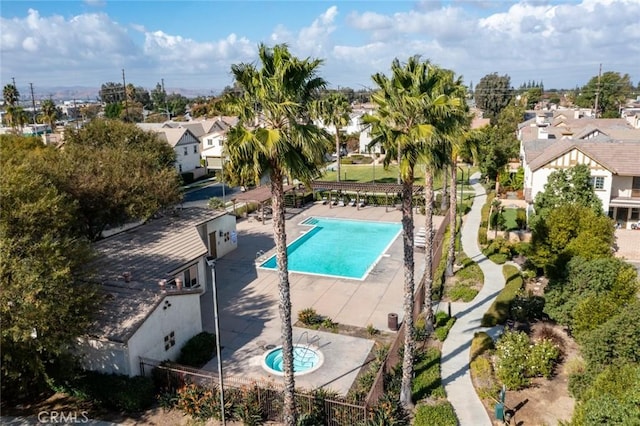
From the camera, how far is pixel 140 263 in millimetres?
23125

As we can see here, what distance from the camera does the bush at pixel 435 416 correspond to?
48.8ft

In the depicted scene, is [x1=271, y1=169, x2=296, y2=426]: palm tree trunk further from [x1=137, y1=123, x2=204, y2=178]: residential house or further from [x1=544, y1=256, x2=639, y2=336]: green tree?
[x1=137, y1=123, x2=204, y2=178]: residential house

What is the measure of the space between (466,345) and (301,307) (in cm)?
855

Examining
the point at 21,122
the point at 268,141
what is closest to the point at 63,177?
the point at 268,141

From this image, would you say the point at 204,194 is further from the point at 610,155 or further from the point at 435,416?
the point at 435,416

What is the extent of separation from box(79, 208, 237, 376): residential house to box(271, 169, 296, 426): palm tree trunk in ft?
21.4

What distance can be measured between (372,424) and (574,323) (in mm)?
9359

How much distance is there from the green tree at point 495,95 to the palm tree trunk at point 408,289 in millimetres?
93185

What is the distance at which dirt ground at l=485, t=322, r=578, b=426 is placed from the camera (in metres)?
15.2

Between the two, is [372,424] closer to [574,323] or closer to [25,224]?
[574,323]

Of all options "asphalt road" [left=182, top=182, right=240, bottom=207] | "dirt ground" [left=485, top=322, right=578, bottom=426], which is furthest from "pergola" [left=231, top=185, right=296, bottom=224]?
"dirt ground" [left=485, top=322, right=578, bottom=426]

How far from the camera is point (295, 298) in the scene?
25719 millimetres

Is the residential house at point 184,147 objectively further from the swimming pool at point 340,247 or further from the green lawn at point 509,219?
the green lawn at point 509,219

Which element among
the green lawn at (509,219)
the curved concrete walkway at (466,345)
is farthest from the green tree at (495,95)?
the curved concrete walkway at (466,345)
